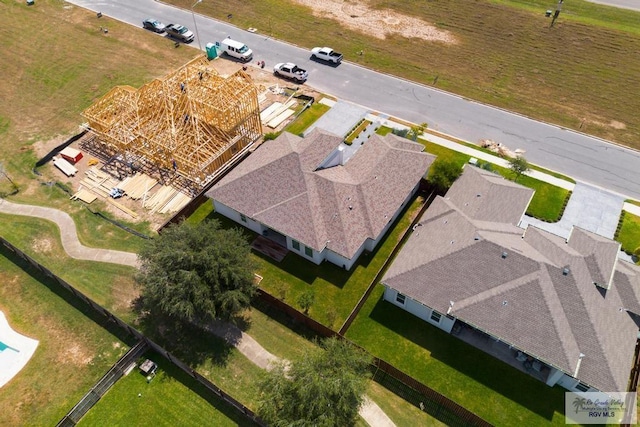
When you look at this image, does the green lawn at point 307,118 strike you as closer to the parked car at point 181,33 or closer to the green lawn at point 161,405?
the parked car at point 181,33

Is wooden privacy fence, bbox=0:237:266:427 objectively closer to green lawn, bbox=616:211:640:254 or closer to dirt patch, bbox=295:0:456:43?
green lawn, bbox=616:211:640:254

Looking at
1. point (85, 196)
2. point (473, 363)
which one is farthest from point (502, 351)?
point (85, 196)

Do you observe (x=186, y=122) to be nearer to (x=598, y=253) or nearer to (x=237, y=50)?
(x=237, y=50)

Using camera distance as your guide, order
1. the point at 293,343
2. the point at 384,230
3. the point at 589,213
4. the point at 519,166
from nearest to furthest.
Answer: the point at 293,343 → the point at 384,230 → the point at 589,213 → the point at 519,166

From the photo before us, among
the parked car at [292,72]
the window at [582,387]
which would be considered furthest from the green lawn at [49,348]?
the parked car at [292,72]

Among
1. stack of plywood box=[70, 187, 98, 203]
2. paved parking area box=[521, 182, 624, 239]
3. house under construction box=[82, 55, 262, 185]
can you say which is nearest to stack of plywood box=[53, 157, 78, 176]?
stack of plywood box=[70, 187, 98, 203]
